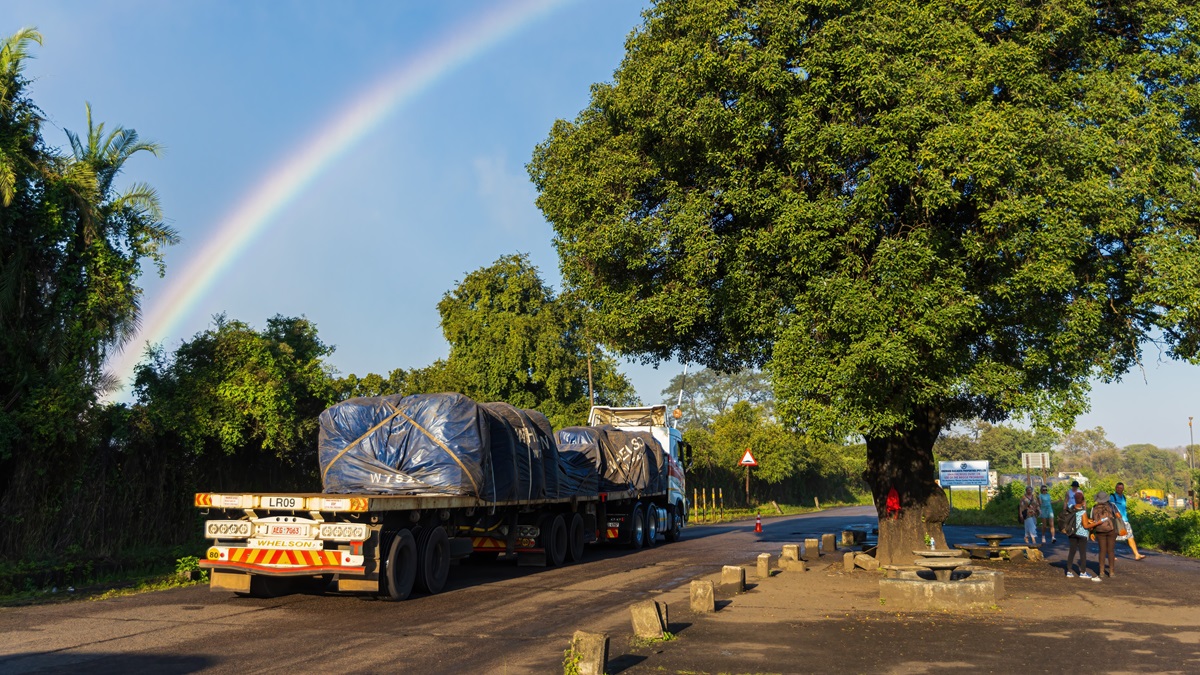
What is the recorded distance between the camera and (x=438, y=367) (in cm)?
4028

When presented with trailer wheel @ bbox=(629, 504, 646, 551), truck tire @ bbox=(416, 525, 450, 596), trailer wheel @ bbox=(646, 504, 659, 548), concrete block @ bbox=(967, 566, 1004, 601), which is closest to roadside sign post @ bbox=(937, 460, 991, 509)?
trailer wheel @ bbox=(646, 504, 659, 548)

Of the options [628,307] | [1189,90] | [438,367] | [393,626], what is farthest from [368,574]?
[438,367]

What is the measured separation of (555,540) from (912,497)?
6.90m

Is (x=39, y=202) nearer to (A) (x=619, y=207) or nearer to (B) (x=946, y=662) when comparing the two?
(A) (x=619, y=207)

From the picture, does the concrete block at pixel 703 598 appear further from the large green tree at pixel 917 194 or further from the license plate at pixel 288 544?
the license plate at pixel 288 544

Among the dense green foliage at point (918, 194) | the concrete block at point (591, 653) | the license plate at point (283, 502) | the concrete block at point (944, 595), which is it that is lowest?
the concrete block at point (944, 595)

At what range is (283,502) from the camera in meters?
11.6

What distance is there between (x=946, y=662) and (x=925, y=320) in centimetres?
514

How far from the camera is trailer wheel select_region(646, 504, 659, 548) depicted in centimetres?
2380

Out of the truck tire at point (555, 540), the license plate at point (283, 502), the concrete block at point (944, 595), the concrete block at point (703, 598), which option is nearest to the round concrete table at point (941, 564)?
the concrete block at point (944, 595)

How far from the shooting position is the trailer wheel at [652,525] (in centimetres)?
2380

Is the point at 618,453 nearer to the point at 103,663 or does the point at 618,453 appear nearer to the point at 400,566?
the point at 400,566

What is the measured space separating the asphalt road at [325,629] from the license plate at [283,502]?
1330 mm

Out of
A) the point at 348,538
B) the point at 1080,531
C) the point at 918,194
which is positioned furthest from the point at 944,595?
the point at 348,538
